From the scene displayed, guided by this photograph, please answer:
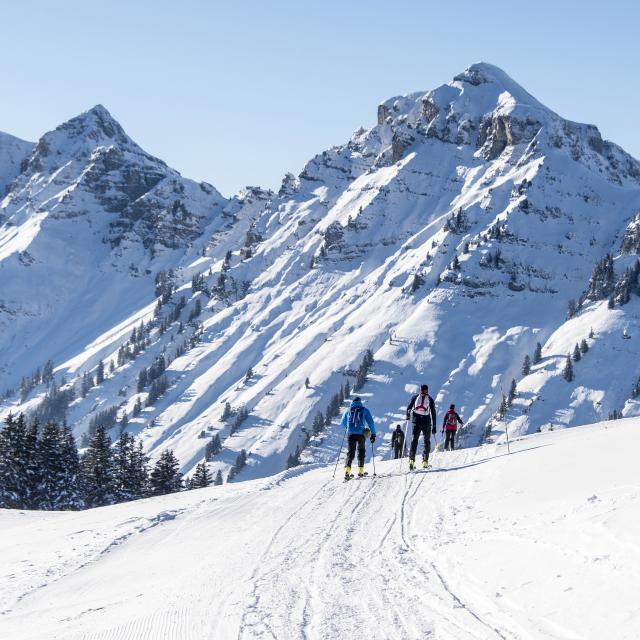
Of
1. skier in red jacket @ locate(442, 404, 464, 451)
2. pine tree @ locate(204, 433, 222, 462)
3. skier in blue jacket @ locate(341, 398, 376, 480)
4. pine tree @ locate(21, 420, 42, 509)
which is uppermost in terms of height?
skier in blue jacket @ locate(341, 398, 376, 480)

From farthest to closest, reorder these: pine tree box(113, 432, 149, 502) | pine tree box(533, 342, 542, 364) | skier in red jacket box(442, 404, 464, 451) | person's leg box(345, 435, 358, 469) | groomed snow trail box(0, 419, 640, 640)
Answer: pine tree box(533, 342, 542, 364)
pine tree box(113, 432, 149, 502)
skier in red jacket box(442, 404, 464, 451)
person's leg box(345, 435, 358, 469)
groomed snow trail box(0, 419, 640, 640)

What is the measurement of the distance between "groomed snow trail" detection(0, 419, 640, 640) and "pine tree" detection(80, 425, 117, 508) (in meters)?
32.5

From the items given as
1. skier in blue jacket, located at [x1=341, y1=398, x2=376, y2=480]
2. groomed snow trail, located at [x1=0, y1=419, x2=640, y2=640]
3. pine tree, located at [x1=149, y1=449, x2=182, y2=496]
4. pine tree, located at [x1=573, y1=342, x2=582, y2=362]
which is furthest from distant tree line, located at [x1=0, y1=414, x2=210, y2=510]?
pine tree, located at [x1=573, y1=342, x2=582, y2=362]

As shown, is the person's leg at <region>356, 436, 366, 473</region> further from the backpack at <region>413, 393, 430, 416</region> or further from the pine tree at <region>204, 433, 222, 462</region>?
the pine tree at <region>204, 433, 222, 462</region>

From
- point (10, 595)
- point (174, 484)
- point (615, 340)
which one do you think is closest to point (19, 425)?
point (174, 484)

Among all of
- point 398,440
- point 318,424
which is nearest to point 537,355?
point 318,424

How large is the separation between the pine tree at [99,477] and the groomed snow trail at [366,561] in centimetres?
3251

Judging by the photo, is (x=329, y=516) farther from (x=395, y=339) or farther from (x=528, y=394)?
(x=395, y=339)

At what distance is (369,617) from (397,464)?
1885 cm

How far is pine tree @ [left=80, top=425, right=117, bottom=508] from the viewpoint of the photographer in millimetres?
51906

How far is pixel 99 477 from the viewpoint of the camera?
52281 millimetres

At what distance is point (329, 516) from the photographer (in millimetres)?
16266

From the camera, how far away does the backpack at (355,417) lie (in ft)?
76.5

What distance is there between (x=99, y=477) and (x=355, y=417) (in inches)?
1335
